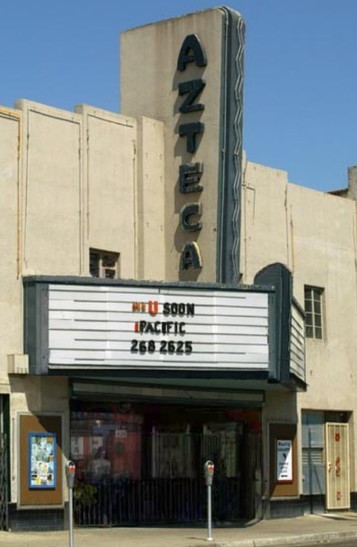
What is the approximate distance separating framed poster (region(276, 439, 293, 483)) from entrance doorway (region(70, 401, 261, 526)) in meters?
0.72

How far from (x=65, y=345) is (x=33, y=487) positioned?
272 cm

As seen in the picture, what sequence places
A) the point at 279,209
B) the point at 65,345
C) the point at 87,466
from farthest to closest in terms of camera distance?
the point at 279,209, the point at 87,466, the point at 65,345

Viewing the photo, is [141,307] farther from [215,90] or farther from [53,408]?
[215,90]

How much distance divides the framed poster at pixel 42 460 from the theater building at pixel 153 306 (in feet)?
0.09

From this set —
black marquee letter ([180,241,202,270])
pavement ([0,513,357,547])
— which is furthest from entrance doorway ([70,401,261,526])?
black marquee letter ([180,241,202,270])

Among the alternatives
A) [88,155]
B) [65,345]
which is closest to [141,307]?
[65,345]

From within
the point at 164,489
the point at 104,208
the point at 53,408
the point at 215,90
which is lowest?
the point at 164,489

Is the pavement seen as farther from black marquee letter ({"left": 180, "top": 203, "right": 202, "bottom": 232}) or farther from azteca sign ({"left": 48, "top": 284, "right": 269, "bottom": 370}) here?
black marquee letter ({"left": 180, "top": 203, "right": 202, "bottom": 232})

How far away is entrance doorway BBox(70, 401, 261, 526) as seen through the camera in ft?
81.1

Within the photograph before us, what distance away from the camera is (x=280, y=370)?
24.2 m

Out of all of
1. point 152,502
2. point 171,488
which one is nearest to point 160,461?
point 171,488

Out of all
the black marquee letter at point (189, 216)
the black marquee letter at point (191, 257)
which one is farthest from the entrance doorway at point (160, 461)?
the black marquee letter at point (189, 216)

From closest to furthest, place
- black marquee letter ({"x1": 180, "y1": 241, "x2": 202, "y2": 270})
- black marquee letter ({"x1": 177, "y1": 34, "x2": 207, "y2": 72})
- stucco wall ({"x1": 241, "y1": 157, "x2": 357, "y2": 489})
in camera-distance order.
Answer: black marquee letter ({"x1": 180, "y1": 241, "x2": 202, "y2": 270}), black marquee letter ({"x1": 177, "y1": 34, "x2": 207, "y2": 72}), stucco wall ({"x1": 241, "y1": 157, "x2": 357, "y2": 489})

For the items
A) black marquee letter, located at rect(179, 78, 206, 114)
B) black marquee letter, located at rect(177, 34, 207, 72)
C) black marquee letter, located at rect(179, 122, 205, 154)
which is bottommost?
black marquee letter, located at rect(179, 122, 205, 154)
